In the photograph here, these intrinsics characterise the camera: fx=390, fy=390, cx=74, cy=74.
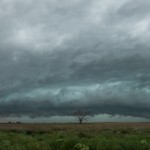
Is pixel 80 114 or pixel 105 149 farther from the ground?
pixel 80 114

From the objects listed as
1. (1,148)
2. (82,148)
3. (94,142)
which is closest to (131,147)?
(94,142)

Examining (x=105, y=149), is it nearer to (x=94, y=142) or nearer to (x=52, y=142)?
(x=94, y=142)

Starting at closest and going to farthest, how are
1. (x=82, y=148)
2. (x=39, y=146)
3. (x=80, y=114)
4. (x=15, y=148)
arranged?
(x=82, y=148) → (x=15, y=148) → (x=39, y=146) → (x=80, y=114)

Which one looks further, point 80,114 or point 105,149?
point 80,114

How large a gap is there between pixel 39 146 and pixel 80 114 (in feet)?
470

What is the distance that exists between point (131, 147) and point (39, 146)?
4.77 metres

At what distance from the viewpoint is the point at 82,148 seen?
17875 millimetres

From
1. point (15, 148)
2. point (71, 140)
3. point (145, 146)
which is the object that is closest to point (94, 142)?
point (71, 140)

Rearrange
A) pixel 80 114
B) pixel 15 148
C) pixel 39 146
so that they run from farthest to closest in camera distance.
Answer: pixel 80 114
pixel 39 146
pixel 15 148

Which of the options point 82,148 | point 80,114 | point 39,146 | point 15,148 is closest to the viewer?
point 82,148

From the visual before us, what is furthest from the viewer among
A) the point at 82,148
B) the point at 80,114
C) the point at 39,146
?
the point at 80,114

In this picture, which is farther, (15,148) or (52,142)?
(52,142)

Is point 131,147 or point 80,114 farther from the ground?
point 80,114

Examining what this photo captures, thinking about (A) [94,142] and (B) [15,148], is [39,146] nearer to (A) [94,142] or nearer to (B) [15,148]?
(B) [15,148]
